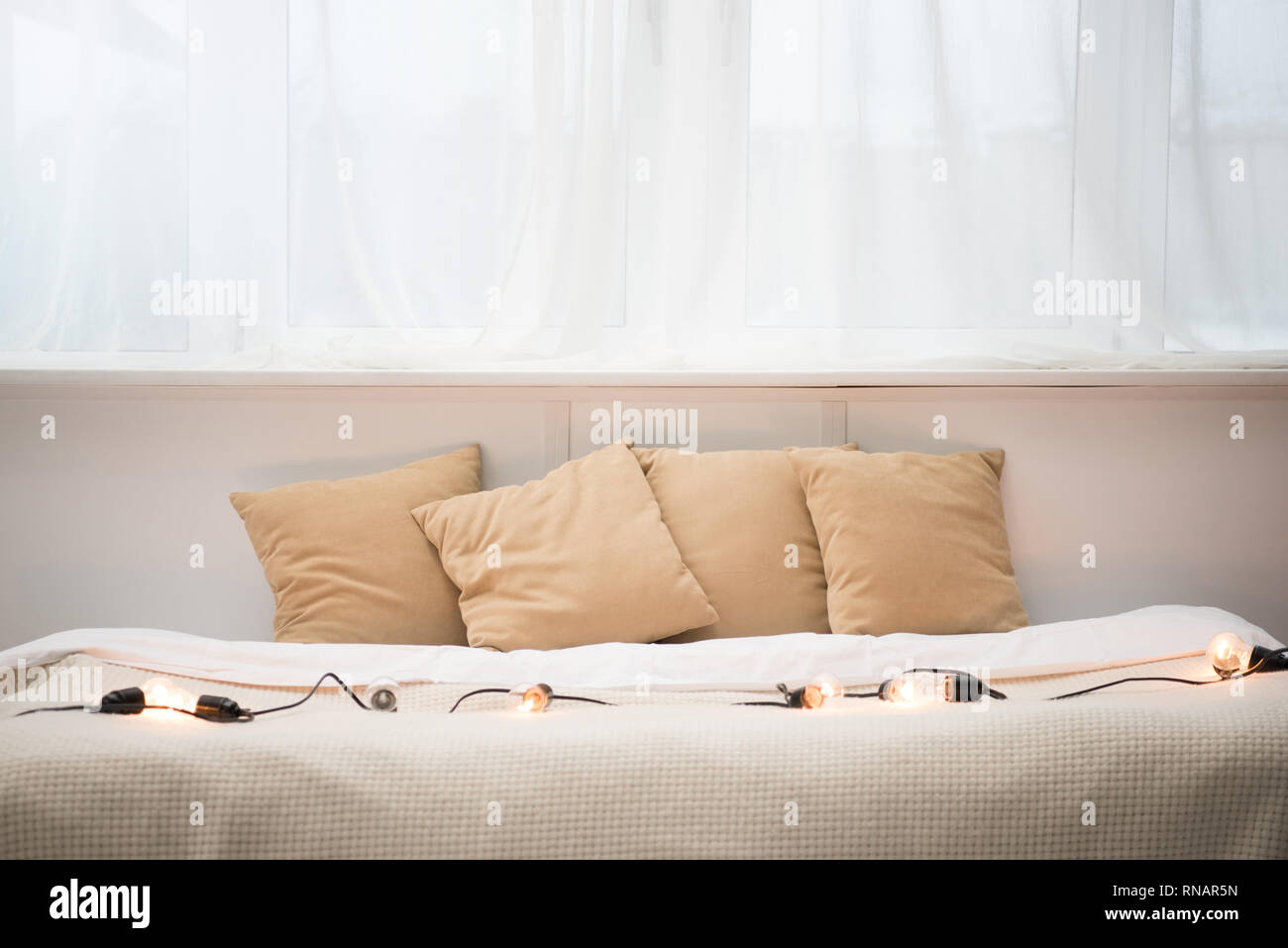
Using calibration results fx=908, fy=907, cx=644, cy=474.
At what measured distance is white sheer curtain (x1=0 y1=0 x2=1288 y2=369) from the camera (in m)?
1.94

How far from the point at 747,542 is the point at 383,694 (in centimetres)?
76

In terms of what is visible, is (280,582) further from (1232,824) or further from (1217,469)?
(1217,469)

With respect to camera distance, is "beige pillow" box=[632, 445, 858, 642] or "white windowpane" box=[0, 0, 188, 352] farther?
"white windowpane" box=[0, 0, 188, 352]

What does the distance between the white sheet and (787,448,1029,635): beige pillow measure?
0.10 m

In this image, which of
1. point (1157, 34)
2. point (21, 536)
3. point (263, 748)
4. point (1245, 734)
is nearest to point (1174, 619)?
point (1245, 734)

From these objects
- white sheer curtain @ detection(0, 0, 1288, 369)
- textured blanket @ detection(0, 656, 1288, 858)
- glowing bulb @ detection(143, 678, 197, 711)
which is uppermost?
white sheer curtain @ detection(0, 0, 1288, 369)

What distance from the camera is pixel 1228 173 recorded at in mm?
1963

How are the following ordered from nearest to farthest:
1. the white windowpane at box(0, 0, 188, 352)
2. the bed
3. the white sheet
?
the bed → the white sheet → the white windowpane at box(0, 0, 188, 352)

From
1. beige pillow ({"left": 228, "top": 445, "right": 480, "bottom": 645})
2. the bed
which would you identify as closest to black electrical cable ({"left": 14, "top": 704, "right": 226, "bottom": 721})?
the bed

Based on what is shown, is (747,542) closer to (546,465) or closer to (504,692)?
(546,465)

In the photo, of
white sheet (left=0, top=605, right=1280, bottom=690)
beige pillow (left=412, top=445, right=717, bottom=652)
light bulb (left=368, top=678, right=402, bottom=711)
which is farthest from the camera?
beige pillow (left=412, top=445, right=717, bottom=652)

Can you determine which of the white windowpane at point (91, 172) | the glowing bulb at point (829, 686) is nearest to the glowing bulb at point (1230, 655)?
the glowing bulb at point (829, 686)

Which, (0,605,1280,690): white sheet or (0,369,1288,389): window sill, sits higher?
(0,369,1288,389): window sill

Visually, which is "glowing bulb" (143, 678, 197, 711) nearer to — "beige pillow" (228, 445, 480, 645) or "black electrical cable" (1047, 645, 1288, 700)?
"beige pillow" (228, 445, 480, 645)
